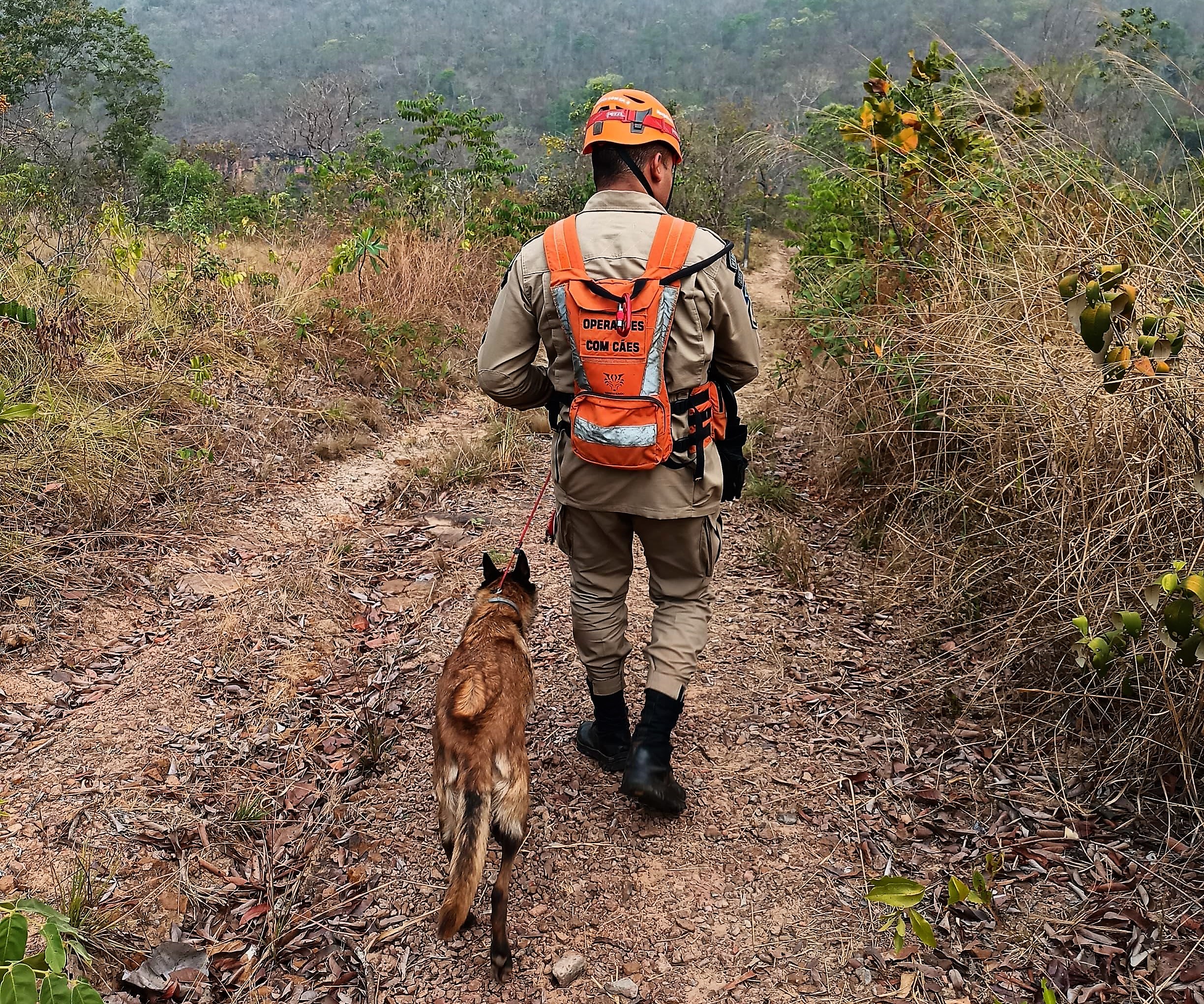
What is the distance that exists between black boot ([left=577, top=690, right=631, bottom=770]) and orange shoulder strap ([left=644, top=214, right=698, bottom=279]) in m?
1.55

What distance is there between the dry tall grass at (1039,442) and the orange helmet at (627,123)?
1886mm

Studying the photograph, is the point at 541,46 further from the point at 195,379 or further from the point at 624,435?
the point at 624,435

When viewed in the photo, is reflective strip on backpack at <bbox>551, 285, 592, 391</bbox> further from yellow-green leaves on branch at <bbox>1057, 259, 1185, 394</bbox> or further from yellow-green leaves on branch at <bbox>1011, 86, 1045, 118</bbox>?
yellow-green leaves on branch at <bbox>1011, 86, 1045, 118</bbox>

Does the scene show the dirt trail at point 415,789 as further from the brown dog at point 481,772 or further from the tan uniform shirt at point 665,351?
the tan uniform shirt at point 665,351

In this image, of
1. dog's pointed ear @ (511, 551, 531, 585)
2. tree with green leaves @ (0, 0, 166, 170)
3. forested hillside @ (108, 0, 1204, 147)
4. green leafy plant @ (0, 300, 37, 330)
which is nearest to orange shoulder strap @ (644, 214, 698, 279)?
dog's pointed ear @ (511, 551, 531, 585)

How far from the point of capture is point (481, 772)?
2.14 metres

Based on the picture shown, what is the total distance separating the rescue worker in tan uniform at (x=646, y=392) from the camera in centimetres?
243

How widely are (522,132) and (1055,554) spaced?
53.4m

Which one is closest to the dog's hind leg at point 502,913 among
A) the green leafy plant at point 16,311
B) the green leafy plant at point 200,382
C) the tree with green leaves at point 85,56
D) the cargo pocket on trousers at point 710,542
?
the cargo pocket on trousers at point 710,542

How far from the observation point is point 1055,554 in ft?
10.2

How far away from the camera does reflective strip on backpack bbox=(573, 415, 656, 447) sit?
2426 millimetres

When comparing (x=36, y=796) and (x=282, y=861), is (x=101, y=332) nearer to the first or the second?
(x=36, y=796)

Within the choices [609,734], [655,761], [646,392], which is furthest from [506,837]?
[646,392]

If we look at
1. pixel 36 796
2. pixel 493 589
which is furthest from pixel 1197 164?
pixel 36 796
